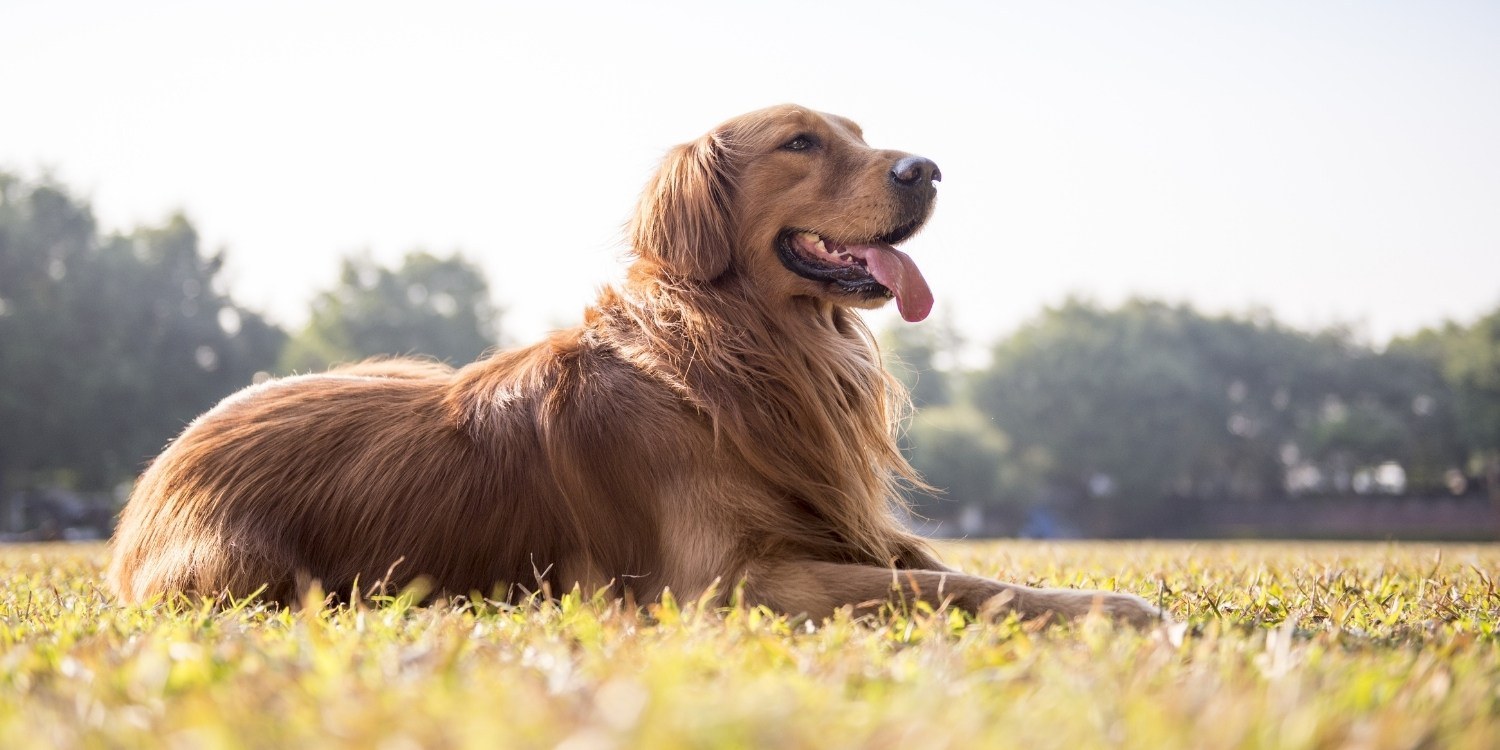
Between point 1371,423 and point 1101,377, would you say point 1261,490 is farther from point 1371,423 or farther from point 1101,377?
point 1101,377

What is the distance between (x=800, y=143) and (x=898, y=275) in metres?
0.68

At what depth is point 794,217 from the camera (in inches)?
174

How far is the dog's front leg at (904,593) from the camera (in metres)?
3.11

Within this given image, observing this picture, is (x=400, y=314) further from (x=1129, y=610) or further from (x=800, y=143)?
(x=1129, y=610)

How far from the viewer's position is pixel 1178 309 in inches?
2414

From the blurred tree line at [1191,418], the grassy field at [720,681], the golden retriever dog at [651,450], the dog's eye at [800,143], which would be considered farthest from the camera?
the blurred tree line at [1191,418]

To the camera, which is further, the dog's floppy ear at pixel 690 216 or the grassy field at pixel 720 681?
the dog's floppy ear at pixel 690 216

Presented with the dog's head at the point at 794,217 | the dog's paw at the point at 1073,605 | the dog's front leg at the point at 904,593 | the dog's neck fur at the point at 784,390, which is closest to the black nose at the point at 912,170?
the dog's head at the point at 794,217

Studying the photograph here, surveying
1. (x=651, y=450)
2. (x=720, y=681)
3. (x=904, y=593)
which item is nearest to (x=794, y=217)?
(x=651, y=450)

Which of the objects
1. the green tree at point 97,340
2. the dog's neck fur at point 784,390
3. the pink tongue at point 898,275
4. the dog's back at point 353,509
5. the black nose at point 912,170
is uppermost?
the black nose at point 912,170

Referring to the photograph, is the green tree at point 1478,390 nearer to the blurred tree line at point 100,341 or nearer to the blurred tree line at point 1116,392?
the blurred tree line at point 1116,392

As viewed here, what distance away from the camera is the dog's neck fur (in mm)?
3842

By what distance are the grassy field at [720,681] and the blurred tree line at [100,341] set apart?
93.9ft

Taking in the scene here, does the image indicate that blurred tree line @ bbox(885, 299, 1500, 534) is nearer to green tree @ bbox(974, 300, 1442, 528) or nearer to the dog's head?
green tree @ bbox(974, 300, 1442, 528)
